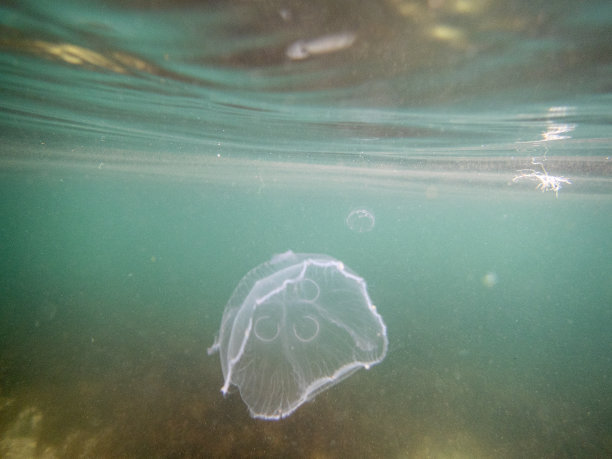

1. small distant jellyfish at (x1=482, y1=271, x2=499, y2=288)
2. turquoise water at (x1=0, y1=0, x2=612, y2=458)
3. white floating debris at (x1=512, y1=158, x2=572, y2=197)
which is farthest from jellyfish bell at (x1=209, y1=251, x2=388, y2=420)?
small distant jellyfish at (x1=482, y1=271, x2=499, y2=288)

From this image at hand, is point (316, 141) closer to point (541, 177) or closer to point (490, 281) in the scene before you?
point (541, 177)

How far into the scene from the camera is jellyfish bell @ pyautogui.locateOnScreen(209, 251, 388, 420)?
12.4 ft

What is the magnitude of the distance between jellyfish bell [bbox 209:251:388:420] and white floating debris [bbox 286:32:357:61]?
2.76 meters

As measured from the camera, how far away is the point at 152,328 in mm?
10383

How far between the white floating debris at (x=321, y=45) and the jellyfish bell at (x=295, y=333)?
276cm

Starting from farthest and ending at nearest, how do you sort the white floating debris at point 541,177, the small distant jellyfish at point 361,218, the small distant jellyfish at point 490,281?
the small distant jellyfish at point 361,218 → the small distant jellyfish at point 490,281 → the white floating debris at point 541,177

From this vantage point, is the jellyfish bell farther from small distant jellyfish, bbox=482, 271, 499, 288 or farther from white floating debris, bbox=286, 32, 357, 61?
small distant jellyfish, bbox=482, 271, 499, 288

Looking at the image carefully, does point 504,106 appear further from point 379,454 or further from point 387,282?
point 387,282

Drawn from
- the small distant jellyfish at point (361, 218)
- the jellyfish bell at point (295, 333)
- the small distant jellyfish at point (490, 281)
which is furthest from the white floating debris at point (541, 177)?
the small distant jellyfish at point (361, 218)

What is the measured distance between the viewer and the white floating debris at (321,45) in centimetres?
363

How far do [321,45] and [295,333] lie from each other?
12.9 feet

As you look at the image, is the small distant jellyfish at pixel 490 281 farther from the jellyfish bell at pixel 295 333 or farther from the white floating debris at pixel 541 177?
the jellyfish bell at pixel 295 333

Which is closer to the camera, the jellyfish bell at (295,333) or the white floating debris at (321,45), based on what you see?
the white floating debris at (321,45)

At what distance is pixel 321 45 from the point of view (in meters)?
3.85
